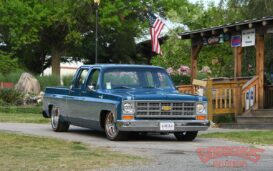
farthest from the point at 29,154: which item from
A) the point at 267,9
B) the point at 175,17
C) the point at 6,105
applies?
the point at 175,17

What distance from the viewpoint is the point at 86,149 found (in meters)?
13.8

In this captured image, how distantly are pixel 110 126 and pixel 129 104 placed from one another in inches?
34.2

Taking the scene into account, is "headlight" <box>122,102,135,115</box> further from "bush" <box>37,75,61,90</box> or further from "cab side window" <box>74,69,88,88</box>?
"bush" <box>37,75,61,90</box>

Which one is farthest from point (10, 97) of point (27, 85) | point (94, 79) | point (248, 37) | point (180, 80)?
point (94, 79)

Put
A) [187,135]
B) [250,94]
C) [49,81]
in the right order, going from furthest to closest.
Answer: [49,81]
[250,94]
[187,135]

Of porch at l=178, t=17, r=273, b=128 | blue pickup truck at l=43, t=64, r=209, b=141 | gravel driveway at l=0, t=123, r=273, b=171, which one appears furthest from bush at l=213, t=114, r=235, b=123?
blue pickup truck at l=43, t=64, r=209, b=141

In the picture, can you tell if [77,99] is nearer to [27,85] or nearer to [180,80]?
[180,80]

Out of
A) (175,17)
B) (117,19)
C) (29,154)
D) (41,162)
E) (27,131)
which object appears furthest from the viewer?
(117,19)

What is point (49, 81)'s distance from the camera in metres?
41.6

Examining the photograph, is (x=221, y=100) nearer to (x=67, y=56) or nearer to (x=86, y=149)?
(x=86, y=149)

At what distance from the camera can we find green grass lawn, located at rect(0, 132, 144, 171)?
1118cm

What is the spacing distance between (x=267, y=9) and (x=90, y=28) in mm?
33137

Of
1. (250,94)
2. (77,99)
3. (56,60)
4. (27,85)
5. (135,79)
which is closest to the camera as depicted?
(135,79)
